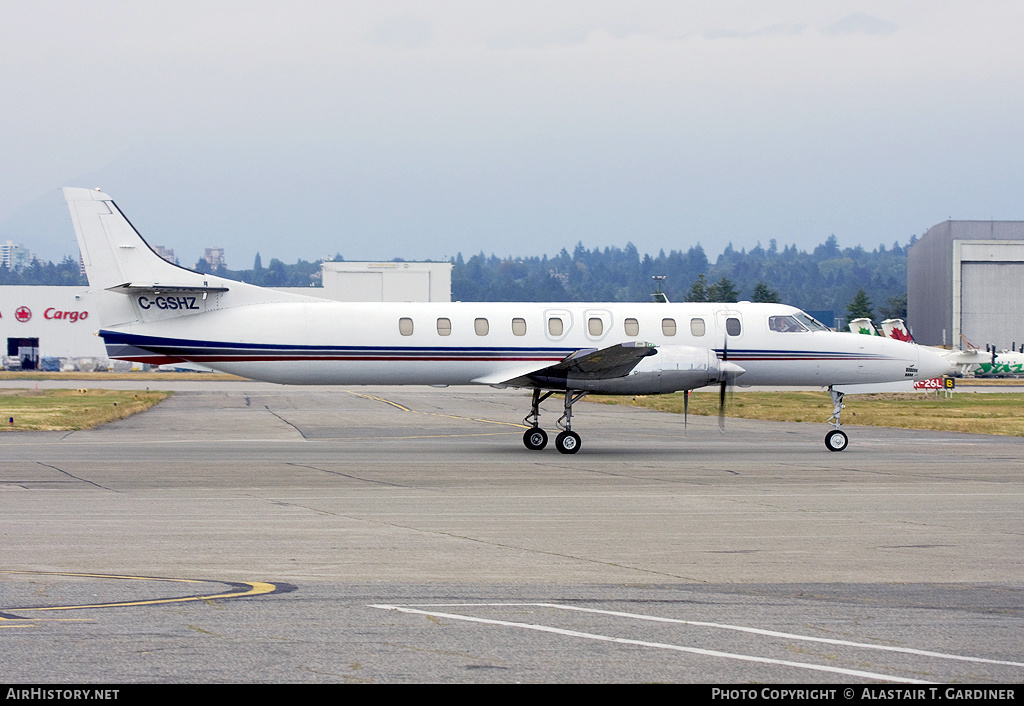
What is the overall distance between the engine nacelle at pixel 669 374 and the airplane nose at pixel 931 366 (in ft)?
19.5

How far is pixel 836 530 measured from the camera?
1307cm

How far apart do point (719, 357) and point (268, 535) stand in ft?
51.6

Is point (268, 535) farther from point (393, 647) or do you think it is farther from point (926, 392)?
point (926, 392)

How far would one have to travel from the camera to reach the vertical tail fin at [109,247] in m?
24.3

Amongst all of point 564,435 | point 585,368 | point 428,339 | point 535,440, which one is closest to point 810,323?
point 585,368

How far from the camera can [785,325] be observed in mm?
26281

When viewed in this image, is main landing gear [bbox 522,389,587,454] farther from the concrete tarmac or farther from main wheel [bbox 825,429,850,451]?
main wheel [bbox 825,429,850,451]

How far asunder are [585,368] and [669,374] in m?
1.92

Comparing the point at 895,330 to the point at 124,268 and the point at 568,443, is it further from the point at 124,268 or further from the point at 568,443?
the point at 124,268

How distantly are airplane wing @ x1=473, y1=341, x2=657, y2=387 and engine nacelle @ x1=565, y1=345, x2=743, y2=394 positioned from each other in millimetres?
217

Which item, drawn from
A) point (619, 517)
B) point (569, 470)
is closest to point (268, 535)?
point (619, 517)

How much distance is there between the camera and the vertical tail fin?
24266 millimetres

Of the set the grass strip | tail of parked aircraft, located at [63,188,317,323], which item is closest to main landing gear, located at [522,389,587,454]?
tail of parked aircraft, located at [63,188,317,323]
